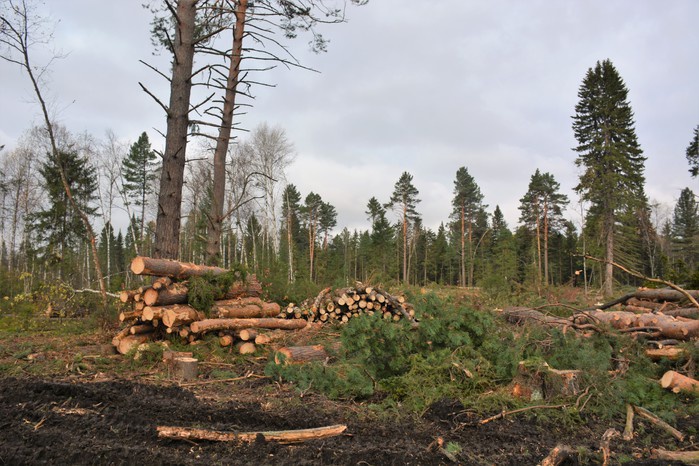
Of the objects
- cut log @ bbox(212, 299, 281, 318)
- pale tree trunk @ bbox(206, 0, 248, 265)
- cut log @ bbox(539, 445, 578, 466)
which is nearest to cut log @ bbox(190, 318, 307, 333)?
cut log @ bbox(212, 299, 281, 318)

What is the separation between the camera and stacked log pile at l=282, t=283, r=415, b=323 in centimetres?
970

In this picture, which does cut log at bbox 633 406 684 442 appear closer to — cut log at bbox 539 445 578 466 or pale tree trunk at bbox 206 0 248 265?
cut log at bbox 539 445 578 466

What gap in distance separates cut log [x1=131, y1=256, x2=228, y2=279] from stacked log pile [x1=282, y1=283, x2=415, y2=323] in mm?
2226

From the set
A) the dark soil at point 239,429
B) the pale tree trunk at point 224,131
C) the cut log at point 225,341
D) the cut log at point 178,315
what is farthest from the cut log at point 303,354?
the pale tree trunk at point 224,131

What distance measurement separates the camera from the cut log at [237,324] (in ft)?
24.1

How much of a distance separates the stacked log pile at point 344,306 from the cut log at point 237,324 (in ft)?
2.73

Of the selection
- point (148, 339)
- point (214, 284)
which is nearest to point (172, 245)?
point (214, 284)

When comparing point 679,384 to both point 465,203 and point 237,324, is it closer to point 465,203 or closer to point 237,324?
point 237,324

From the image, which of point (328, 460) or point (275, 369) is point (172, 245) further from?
point (328, 460)

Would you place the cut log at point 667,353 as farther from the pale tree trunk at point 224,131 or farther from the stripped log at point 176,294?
the pale tree trunk at point 224,131

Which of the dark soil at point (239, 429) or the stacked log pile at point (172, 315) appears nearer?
the dark soil at point (239, 429)

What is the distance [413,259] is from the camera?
176 feet

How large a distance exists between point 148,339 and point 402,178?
3999cm

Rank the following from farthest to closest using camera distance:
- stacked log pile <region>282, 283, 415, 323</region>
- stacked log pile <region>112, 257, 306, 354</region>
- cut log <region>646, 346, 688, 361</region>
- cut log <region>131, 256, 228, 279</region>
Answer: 1. stacked log pile <region>282, 283, 415, 323</region>
2. stacked log pile <region>112, 257, 306, 354</region>
3. cut log <region>131, 256, 228, 279</region>
4. cut log <region>646, 346, 688, 361</region>
